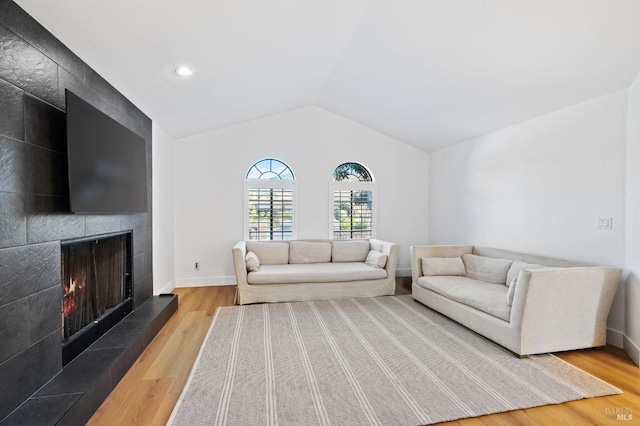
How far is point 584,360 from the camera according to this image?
2.46 metres

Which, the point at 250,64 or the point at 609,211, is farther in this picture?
the point at 250,64

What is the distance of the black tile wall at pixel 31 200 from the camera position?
5.05 ft

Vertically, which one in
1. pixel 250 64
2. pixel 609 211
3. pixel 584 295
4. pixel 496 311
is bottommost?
pixel 496 311

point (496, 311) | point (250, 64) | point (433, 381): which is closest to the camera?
point (433, 381)

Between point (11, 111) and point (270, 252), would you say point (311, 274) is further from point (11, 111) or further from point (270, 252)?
point (11, 111)

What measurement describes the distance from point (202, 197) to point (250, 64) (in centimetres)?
247

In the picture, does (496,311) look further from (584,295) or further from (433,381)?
(433,381)

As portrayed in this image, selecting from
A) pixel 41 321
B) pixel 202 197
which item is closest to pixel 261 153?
pixel 202 197

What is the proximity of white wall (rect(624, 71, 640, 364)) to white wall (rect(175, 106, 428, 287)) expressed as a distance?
123 inches

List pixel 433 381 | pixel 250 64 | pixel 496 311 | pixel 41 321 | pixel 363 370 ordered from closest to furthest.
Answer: pixel 41 321 < pixel 433 381 < pixel 363 370 < pixel 496 311 < pixel 250 64

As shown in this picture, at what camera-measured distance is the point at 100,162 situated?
7.36 feet

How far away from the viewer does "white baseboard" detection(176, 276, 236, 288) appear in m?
4.70

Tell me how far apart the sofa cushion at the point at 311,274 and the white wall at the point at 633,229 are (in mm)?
2411

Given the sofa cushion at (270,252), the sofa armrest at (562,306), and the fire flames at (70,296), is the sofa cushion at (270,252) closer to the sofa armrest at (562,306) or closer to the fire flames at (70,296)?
the fire flames at (70,296)
